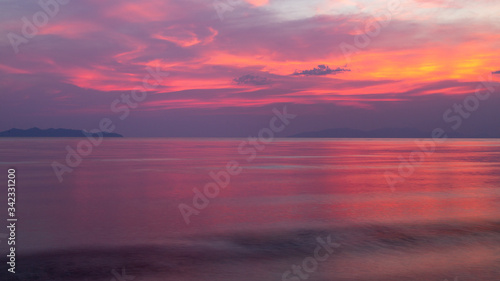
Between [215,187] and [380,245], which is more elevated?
[215,187]

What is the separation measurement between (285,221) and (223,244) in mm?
3906

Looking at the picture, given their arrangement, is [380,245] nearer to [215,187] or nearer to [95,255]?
[95,255]

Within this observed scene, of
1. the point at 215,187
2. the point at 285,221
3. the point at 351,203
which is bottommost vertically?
the point at 285,221

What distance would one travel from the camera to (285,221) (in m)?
17.2

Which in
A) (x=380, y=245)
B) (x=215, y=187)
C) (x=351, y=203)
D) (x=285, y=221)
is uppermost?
(x=215, y=187)

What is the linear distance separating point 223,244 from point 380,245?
15.6ft

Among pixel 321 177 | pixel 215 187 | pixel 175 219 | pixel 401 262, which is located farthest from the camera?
pixel 321 177

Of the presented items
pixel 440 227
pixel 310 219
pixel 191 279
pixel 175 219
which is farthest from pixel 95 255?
pixel 440 227

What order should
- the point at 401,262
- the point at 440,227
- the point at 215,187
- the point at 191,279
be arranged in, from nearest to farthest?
1. the point at 191,279
2. the point at 401,262
3. the point at 440,227
4. the point at 215,187

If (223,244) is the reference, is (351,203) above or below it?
above

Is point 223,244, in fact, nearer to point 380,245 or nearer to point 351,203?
point 380,245

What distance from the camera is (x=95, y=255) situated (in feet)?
41.2

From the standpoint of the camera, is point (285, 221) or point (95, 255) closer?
point (95, 255)

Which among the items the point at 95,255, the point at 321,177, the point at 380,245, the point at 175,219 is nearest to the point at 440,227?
the point at 380,245
